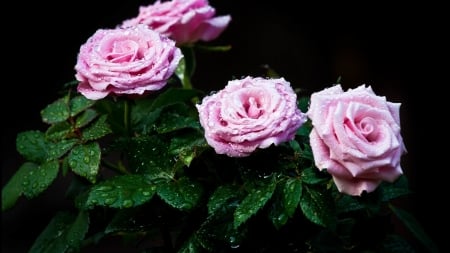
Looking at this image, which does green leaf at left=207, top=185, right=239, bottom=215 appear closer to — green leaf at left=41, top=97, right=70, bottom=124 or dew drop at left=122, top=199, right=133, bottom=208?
dew drop at left=122, top=199, right=133, bottom=208

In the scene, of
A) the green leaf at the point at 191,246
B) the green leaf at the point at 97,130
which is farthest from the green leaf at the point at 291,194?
the green leaf at the point at 97,130

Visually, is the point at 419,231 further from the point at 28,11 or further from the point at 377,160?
the point at 28,11

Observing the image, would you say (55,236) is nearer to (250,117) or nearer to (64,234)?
(64,234)

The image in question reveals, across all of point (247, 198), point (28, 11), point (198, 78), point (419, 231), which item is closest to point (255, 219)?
point (247, 198)

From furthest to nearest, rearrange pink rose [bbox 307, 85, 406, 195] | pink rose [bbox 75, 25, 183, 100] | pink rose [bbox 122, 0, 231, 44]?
1. pink rose [bbox 122, 0, 231, 44]
2. pink rose [bbox 75, 25, 183, 100]
3. pink rose [bbox 307, 85, 406, 195]

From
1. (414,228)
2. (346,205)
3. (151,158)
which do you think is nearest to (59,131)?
(151,158)

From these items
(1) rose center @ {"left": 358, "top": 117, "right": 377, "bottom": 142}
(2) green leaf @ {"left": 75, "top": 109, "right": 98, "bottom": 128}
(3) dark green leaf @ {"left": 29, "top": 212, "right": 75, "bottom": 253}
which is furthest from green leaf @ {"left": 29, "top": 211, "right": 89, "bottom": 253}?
(1) rose center @ {"left": 358, "top": 117, "right": 377, "bottom": 142}
